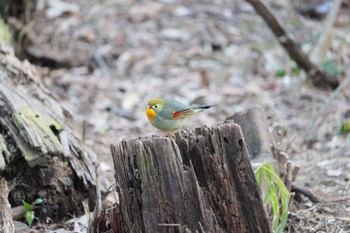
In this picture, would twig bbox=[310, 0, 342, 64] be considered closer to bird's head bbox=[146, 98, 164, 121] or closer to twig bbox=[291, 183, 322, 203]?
twig bbox=[291, 183, 322, 203]

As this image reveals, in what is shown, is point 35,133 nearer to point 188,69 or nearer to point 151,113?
point 151,113

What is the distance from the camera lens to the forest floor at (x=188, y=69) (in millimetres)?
6121

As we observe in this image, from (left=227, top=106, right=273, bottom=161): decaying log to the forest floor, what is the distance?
0.77 metres

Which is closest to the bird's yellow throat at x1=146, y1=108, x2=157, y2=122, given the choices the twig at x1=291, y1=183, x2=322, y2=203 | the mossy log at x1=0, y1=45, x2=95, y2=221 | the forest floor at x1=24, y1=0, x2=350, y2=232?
the mossy log at x1=0, y1=45, x2=95, y2=221

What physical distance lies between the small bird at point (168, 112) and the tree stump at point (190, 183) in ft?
2.04

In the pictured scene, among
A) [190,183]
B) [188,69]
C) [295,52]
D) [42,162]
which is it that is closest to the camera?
[190,183]

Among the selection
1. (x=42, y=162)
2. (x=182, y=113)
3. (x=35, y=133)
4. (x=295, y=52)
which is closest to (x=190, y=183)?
(x=182, y=113)

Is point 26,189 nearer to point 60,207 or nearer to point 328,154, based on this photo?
point 60,207

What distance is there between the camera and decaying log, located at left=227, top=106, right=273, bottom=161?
3898mm

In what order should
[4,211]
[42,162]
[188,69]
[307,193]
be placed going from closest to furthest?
[4,211] → [42,162] → [307,193] → [188,69]

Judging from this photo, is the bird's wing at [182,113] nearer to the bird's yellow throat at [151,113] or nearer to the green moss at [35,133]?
the bird's yellow throat at [151,113]

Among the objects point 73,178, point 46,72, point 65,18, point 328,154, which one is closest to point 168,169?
point 73,178

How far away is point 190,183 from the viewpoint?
2.57m

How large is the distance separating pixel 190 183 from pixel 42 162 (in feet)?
3.97
